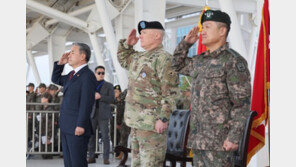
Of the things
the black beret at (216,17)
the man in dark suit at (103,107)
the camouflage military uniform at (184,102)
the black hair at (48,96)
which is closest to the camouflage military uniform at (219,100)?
the black beret at (216,17)

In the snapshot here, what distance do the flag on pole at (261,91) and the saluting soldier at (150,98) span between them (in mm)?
892

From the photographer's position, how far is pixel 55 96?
1052 centimetres

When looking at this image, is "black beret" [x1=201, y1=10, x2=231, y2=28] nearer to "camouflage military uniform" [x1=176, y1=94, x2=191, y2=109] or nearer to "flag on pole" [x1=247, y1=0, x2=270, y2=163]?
"flag on pole" [x1=247, y1=0, x2=270, y2=163]

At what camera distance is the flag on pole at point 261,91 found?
4285 millimetres

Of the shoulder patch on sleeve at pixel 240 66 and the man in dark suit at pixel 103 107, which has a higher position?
the shoulder patch on sleeve at pixel 240 66

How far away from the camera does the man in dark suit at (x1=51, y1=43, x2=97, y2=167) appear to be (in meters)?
4.50

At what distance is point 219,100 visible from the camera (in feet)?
10.4

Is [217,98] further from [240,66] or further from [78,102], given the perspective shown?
[78,102]

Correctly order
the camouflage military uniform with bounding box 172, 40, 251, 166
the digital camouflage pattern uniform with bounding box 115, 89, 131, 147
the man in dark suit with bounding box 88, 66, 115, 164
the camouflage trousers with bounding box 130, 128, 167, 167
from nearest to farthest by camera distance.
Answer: the camouflage military uniform with bounding box 172, 40, 251, 166
the camouflage trousers with bounding box 130, 128, 167, 167
the man in dark suit with bounding box 88, 66, 115, 164
the digital camouflage pattern uniform with bounding box 115, 89, 131, 147

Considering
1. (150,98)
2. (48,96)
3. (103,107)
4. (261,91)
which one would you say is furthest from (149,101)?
(48,96)

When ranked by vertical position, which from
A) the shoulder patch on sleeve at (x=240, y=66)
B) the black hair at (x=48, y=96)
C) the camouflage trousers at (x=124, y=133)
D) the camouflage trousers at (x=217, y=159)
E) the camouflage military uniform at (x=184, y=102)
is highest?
the shoulder patch on sleeve at (x=240, y=66)

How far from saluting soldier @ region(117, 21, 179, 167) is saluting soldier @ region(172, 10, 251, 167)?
601 mm

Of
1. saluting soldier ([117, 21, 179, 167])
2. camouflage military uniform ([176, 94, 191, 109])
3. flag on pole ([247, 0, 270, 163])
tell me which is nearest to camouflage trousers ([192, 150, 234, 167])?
saluting soldier ([117, 21, 179, 167])

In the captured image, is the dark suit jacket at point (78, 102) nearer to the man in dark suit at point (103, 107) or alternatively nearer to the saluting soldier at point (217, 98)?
the saluting soldier at point (217, 98)
